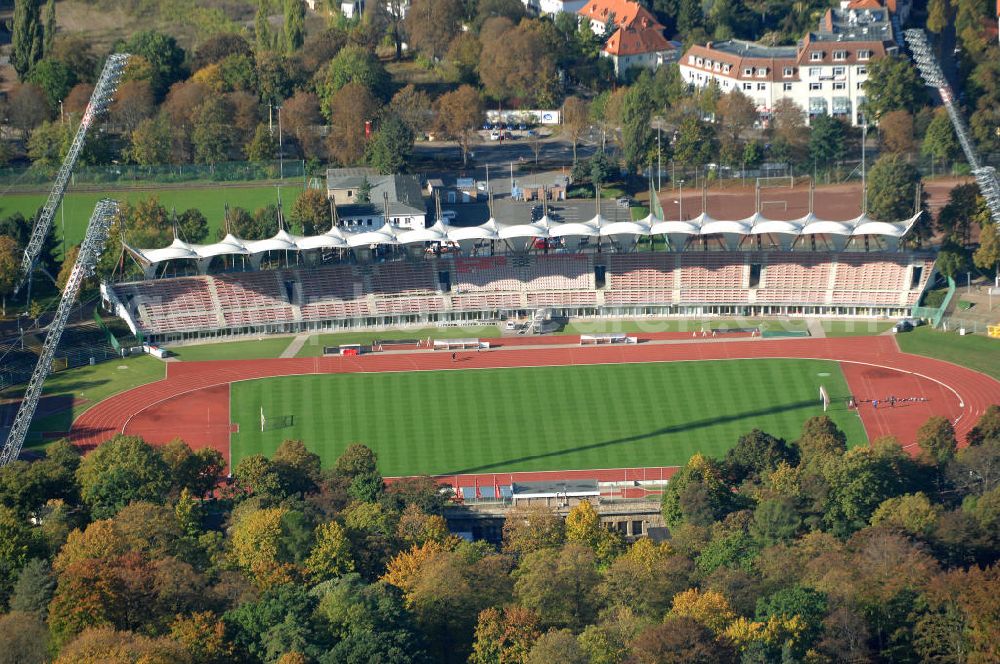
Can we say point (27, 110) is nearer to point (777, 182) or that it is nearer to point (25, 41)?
point (25, 41)

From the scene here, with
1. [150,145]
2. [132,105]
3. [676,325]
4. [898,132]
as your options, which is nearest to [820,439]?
[676,325]

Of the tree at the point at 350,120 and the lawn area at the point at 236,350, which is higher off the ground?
the tree at the point at 350,120

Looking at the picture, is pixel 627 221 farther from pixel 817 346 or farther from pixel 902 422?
pixel 902 422

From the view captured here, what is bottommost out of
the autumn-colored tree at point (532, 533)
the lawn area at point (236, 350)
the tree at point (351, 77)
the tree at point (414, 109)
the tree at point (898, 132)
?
the autumn-colored tree at point (532, 533)

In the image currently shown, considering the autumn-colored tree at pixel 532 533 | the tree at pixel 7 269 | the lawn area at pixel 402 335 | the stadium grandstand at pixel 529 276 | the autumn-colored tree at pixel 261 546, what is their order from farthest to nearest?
the tree at pixel 7 269 → the stadium grandstand at pixel 529 276 → the lawn area at pixel 402 335 → the autumn-colored tree at pixel 532 533 → the autumn-colored tree at pixel 261 546

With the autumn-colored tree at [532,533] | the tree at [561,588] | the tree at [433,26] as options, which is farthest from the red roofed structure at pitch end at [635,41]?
the tree at [561,588]

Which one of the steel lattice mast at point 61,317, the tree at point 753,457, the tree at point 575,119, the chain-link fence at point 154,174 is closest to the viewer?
the tree at point 753,457

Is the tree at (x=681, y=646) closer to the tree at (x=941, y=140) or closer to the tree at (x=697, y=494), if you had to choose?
the tree at (x=697, y=494)
